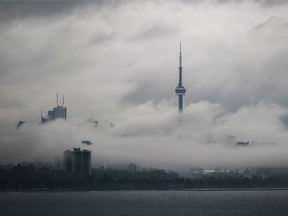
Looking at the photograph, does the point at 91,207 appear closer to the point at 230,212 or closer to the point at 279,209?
the point at 230,212

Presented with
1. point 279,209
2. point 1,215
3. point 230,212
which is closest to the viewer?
point 1,215

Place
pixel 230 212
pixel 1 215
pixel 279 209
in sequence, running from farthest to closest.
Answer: pixel 279 209 → pixel 230 212 → pixel 1 215

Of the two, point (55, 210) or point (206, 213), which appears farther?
point (55, 210)

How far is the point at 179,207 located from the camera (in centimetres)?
18725

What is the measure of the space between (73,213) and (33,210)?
19.4 metres

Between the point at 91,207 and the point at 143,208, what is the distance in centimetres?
1929

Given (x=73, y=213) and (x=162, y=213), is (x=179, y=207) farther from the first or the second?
(x=73, y=213)

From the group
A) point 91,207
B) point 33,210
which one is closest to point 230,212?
point 91,207

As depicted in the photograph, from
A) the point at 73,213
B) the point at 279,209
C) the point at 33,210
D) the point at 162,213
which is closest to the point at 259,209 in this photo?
the point at 279,209

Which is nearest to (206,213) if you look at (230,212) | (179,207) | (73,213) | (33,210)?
(230,212)

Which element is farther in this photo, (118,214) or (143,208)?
(143,208)

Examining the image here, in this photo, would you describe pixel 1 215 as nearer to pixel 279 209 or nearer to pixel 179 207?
pixel 179 207

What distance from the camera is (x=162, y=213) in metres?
165

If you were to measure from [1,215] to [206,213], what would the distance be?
214ft
